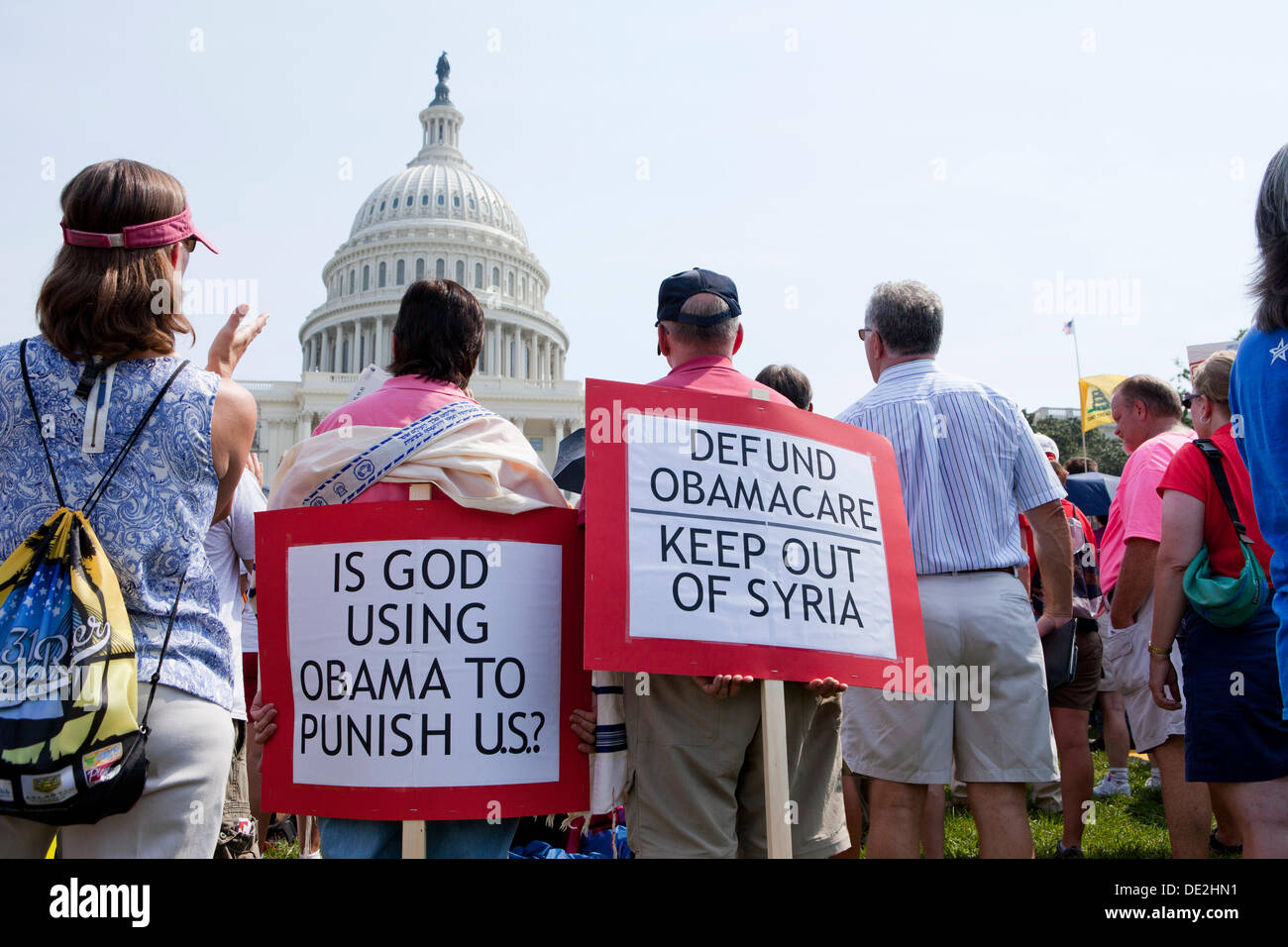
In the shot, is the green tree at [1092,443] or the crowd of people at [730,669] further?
the green tree at [1092,443]

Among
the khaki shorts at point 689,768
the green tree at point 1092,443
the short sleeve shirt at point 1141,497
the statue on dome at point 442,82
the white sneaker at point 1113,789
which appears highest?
the statue on dome at point 442,82

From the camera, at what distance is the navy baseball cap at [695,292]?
3342 mm

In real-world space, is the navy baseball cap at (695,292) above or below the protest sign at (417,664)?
above

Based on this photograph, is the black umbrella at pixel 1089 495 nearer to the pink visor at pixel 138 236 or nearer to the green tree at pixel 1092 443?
the pink visor at pixel 138 236

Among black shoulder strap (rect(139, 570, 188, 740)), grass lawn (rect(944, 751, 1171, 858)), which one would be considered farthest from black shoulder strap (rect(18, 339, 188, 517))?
grass lawn (rect(944, 751, 1171, 858))

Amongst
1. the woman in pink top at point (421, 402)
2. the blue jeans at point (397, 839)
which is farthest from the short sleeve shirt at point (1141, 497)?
the blue jeans at point (397, 839)

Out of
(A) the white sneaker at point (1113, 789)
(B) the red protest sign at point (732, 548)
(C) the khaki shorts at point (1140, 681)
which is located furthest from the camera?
(A) the white sneaker at point (1113, 789)

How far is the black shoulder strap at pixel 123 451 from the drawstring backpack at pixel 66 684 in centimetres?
8

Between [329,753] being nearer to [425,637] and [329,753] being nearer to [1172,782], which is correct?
[425,637]

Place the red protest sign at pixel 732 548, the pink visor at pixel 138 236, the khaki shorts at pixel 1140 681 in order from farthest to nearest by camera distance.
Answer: the khaki shorts at pixel 1140 681 → the red protest sign at pixel 732 548 → the pink visor at pixel 138 236
